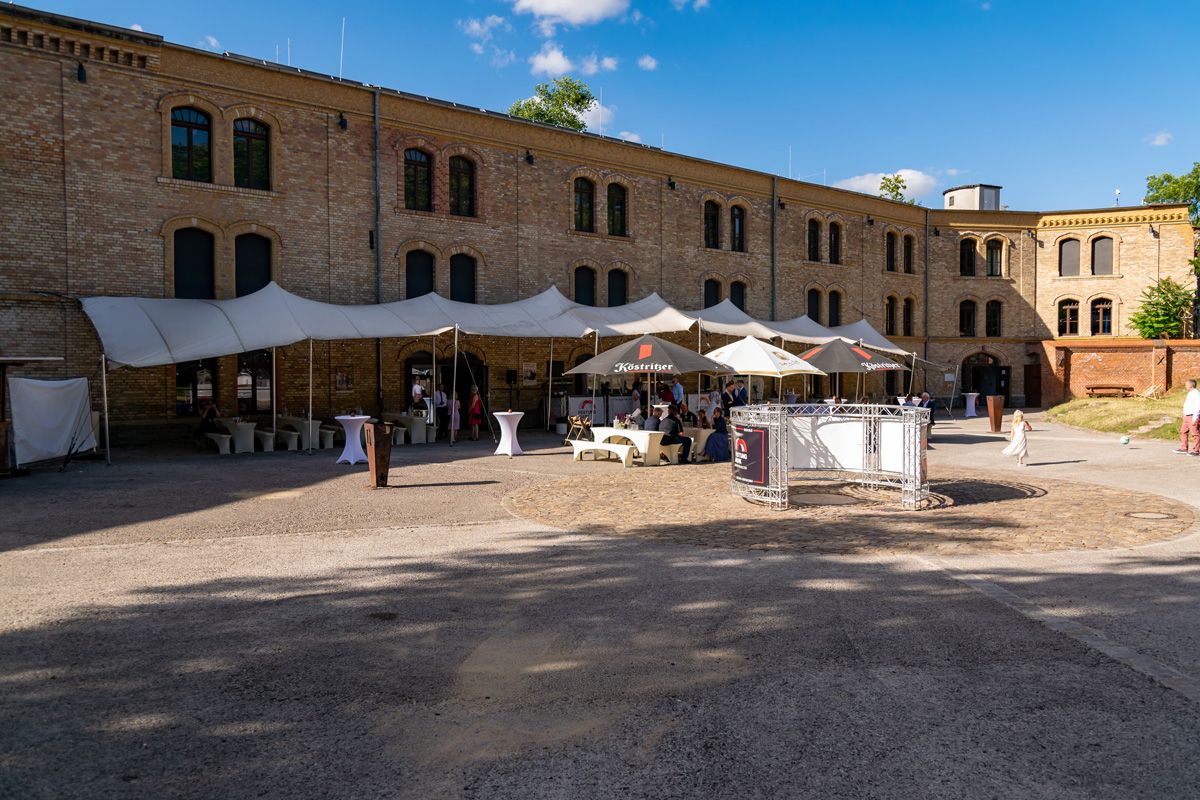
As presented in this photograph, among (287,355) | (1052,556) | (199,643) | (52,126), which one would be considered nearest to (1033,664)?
(1052,556)

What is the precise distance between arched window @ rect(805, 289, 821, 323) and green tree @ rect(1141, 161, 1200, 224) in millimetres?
33455

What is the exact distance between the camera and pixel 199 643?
529 cm

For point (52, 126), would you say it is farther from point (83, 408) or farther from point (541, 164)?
point (541, 164)

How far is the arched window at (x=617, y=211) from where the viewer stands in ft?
91.0

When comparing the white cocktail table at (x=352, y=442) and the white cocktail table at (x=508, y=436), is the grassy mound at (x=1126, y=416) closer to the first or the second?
the white cocktail table at (x=508, y=436)

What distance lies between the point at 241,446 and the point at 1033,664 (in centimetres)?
1613

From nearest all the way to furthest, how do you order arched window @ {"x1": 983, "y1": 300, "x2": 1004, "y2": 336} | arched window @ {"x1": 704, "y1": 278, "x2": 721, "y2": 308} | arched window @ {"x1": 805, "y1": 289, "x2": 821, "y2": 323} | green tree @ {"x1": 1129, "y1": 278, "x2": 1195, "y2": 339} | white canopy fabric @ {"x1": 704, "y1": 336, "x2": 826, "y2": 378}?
white canopy fabric @ {"x1": 704, "y1": 336, "x2": 826, "y2": 378}
arched window @ {"x1": 704, "y1": 278, "x2": 721, "y2": 308}
arched window @ {"x1": 805, "y1": 289, "x2": 821, "y2": 323}
green tree @ {"x1": 1129, "y1": 278, "x2": 1195, "y2": 339}
arched window @ {"x1": 983, "y1": 300, "x2": 1004, "y2": 336}

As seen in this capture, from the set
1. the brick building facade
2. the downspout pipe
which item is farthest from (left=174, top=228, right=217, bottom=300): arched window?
the downspout pipe

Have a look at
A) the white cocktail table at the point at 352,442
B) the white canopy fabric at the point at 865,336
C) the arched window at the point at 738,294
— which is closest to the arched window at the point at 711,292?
the arched window at the point at 738,294

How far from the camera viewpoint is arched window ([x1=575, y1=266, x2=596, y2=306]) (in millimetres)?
26859

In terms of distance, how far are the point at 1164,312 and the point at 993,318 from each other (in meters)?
7.11

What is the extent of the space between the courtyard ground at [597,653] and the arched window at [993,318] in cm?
3223

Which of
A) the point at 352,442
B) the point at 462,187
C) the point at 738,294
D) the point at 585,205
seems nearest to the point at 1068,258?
the point at 738,294

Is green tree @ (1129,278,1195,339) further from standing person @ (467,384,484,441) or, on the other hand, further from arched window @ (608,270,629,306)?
standing person @ (467,384,484,441)
